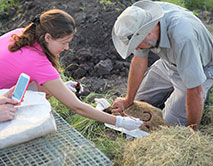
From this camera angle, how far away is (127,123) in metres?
2.64

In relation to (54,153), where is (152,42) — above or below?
above

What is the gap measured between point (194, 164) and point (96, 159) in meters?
0.68

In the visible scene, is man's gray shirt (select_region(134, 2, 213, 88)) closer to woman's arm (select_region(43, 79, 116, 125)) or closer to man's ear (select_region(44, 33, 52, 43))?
woman's arm (select_region(43, 79, 116, 125))

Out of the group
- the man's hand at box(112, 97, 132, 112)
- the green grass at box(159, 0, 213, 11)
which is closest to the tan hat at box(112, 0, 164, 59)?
the man's hand at box(112, 97, 132, 112)

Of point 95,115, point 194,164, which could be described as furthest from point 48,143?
point 194,164

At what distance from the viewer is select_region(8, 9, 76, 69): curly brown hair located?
7.73 feet

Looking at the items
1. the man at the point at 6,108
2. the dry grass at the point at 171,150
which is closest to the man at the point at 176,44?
the dry grass at the point at 171,150

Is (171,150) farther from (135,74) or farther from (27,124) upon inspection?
(135,74)

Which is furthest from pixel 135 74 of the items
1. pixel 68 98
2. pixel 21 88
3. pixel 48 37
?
pixel 21 88

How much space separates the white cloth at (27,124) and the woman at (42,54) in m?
0.26

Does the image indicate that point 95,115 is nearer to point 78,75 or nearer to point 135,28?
point 135,28

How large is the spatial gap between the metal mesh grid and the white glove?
1.53ft

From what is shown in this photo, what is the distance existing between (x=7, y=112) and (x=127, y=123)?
43.7 inches

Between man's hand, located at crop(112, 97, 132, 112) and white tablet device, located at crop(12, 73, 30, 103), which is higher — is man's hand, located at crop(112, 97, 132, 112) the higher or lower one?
the lower one
